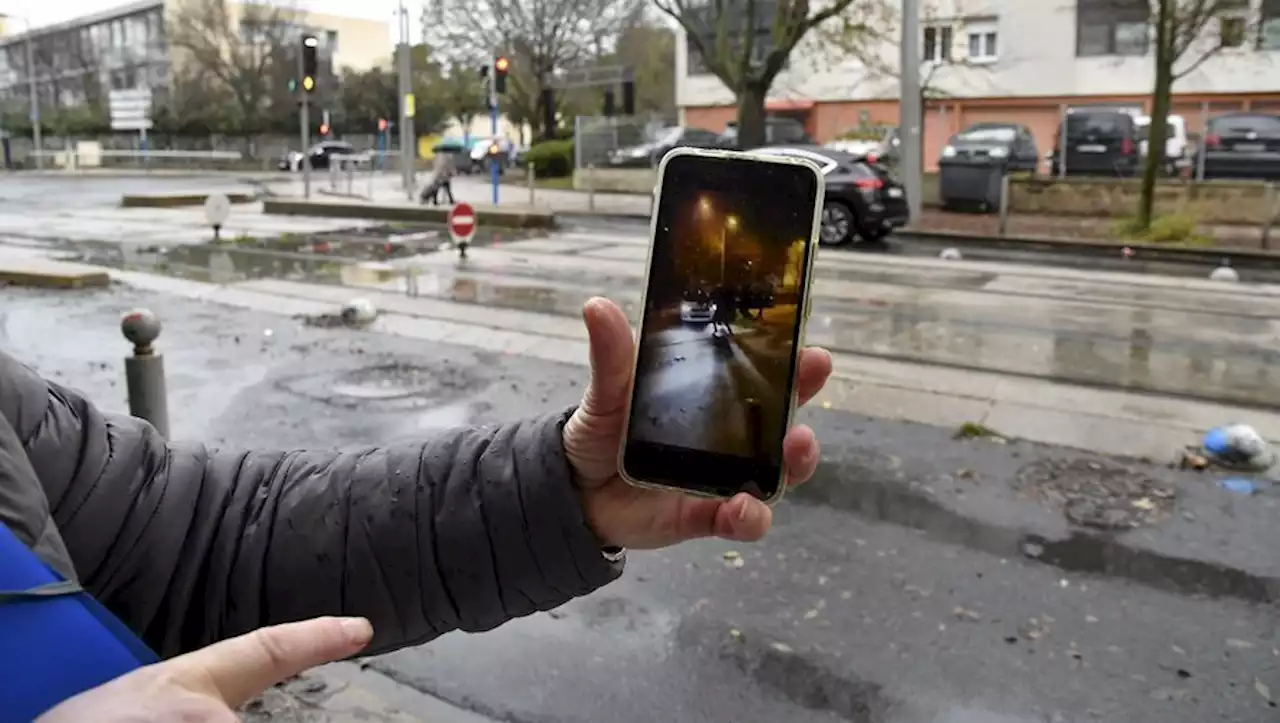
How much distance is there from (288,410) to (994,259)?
1179 centimetres

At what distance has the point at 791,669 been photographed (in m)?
3.77

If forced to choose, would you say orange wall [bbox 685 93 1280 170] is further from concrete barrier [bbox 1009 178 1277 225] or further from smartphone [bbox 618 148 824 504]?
smartphone [bbox 618 148 824 504]

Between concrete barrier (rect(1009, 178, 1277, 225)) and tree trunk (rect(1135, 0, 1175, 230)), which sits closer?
tree trunk (rect(1135, 0, 1175, 230))

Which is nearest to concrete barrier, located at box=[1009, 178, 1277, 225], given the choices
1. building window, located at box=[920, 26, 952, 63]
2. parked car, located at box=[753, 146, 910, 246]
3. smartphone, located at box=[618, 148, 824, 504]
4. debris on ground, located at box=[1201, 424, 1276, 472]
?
parked car, located at box=[753, 146, 910, 246]

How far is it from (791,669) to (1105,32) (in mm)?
43622

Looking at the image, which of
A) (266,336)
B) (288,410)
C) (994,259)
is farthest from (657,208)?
(994,259)

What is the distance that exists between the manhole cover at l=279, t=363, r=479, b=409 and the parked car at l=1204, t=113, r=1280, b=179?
20439mm

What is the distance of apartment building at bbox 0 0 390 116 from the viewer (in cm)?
7156

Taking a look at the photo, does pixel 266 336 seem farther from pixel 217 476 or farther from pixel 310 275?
pixel 217 476

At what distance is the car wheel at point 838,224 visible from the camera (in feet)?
56.3

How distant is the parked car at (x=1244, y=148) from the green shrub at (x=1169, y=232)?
5.15 metres

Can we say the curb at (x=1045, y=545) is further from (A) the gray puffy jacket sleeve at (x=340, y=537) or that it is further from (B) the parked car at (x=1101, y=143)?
(B) the parked car at (x=1101, y=143)

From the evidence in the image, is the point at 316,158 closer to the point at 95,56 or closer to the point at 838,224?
the point at 95,56

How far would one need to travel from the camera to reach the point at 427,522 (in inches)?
68.6
